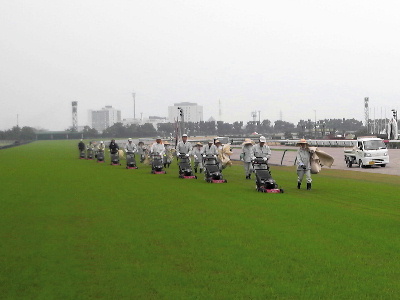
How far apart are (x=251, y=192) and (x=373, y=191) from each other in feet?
13.4

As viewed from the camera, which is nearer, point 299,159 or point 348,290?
point 348,290

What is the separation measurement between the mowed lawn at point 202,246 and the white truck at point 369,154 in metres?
14.3

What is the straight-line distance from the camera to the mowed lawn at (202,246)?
Result: 7758 mm

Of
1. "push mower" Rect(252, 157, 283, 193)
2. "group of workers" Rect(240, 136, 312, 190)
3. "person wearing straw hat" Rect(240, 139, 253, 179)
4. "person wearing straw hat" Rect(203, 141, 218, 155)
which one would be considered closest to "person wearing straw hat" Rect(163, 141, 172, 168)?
"person wearing straw hat" Rect(203, 141, 218, 155)

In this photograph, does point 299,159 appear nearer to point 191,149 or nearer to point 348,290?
point 191,149

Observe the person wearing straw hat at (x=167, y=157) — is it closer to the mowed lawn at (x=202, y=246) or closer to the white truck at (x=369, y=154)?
the white truck at (x=369, y=154)

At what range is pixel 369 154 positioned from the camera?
3347 cm

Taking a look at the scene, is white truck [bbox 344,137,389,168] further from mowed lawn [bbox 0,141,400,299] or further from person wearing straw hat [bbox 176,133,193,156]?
mowed lawn [bbox 0,141,400,299]

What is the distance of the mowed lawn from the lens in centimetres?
776

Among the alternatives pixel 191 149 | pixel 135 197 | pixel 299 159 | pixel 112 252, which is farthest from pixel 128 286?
pixel 191 149

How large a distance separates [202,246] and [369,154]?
2494 cm

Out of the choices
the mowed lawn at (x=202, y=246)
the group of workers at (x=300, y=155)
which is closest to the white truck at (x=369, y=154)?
the group of workers at (x=300, y=155)

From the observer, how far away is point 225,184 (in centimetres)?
2377

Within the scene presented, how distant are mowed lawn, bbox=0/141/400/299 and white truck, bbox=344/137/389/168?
14308 millimetres
